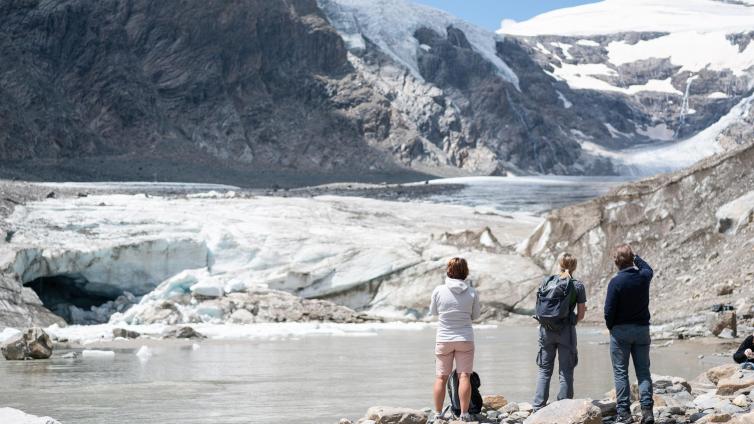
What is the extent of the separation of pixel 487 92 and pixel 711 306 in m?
129

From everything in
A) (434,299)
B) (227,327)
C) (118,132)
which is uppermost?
(118,132)

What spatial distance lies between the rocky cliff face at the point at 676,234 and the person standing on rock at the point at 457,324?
44.1 ft

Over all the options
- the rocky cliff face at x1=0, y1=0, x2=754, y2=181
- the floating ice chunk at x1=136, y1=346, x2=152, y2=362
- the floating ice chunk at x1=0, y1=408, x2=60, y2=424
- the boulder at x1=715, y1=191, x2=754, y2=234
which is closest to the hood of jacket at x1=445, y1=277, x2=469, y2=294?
the floating ice chunk at x1=0, y1=408, x2=60, y2=424

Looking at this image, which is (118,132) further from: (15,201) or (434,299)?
(434,299)

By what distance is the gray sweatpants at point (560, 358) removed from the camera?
946cm

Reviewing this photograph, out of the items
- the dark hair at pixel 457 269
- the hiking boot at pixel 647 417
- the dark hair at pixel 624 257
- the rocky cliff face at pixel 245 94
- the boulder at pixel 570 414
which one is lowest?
the hiking boot at pixel 647 417

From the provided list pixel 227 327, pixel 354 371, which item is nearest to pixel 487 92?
pixel 227 327

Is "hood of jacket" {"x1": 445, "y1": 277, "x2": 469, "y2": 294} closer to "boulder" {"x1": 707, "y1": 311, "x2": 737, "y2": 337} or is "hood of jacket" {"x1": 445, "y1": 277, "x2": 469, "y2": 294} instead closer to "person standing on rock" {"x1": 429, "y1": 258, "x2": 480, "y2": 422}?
"person standing on rock" {"x1": 429, "y1": 258, "x2": 480, "y2": 422}

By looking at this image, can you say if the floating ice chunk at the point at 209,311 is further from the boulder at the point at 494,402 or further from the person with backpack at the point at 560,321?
the person with backpack at the point at 560,321

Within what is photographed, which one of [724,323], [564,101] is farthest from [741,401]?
[564,101]

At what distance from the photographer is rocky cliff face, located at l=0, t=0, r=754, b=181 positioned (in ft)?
335

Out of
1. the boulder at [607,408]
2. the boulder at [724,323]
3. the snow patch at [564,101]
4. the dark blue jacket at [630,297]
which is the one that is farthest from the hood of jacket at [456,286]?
the snow patch at [564,101]

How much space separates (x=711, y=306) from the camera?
835 inches

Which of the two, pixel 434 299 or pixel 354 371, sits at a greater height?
pixel 434 299
